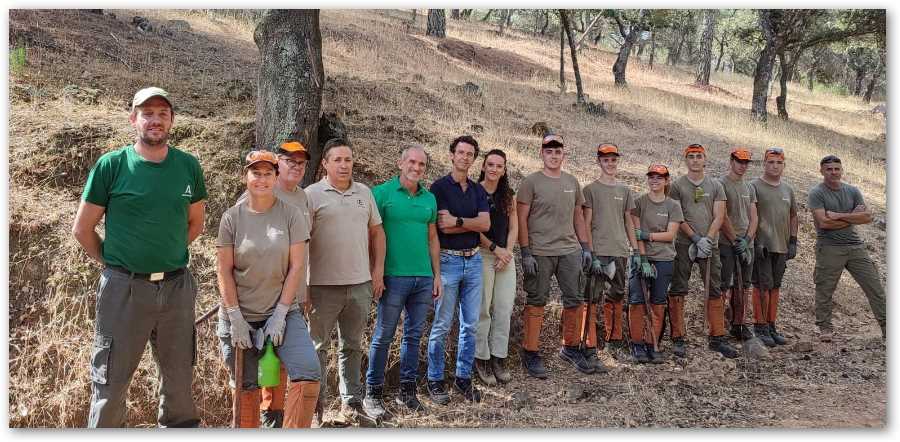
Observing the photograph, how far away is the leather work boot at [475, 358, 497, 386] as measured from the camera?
560 centimetres

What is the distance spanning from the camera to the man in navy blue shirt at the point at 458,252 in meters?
5.18

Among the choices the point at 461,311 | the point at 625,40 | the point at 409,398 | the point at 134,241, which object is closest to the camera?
the point at 134,241

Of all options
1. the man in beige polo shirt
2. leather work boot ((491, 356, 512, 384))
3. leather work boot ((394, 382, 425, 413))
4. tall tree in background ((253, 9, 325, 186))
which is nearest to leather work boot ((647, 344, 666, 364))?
leather work boot ((491, 356, 512, 384))

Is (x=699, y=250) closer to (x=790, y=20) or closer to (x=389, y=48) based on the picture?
(x=389, y=48)

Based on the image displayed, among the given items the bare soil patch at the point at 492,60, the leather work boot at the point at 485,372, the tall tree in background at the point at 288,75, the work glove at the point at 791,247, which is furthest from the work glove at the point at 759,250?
the bare soil patch at the point at 492,60

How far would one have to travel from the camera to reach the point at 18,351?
16.9 ft

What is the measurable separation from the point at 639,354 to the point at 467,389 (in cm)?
180

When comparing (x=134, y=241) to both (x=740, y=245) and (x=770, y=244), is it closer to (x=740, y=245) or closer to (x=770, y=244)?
(x=740, y=245)

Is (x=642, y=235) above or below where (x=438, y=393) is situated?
above

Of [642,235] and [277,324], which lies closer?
[277,324]

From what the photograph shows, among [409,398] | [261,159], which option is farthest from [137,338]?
[409,398]

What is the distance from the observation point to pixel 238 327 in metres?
3.89

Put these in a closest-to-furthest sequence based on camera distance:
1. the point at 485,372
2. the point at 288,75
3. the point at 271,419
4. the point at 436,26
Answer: the point at 271,419 < the point at 485,372 < the point at 288,75 < the point at 436,26

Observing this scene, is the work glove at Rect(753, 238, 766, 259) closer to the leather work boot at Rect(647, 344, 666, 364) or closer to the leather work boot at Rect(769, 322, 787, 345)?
the leather work boot at Rect(769, 322, 787, 345)
